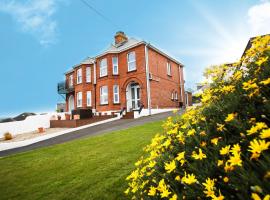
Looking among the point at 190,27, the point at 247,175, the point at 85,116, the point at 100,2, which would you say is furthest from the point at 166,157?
the point at 85,116

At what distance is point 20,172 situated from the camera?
18.1 feet

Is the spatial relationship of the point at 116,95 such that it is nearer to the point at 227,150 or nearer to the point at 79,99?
the point at 79,99

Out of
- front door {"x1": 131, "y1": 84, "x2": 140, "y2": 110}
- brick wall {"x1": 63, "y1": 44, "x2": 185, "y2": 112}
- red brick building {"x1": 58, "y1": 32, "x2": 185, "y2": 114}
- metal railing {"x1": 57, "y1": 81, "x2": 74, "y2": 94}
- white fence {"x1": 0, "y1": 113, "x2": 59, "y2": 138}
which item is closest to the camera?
white fence {"x1": 0, "y1": 113, "x2": 59, "y2": 138}

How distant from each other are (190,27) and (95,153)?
7.89 meters

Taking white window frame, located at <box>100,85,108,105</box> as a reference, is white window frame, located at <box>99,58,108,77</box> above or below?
above

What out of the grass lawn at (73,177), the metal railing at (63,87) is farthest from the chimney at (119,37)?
the grass lawn at (73,177)

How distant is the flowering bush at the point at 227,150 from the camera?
1.01m

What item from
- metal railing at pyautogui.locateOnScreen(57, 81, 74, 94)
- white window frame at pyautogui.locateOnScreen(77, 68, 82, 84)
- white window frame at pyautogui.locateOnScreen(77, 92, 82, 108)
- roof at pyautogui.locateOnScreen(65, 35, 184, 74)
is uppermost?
roof at pyautogui.locateOnScreen(65, 35, 184, 74)

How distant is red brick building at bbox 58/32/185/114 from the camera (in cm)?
1866

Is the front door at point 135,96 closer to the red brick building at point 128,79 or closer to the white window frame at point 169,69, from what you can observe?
the red brick building at point 128,79

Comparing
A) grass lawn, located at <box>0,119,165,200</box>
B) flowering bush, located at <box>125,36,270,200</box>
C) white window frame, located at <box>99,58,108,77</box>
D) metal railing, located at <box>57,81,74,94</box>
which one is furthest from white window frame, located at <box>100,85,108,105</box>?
flowering bush, located at <box>125,36,270,200</box>

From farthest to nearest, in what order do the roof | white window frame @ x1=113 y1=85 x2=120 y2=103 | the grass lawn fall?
1. white window frame @ x1=113 y1=85 x2=120 y2=103
2. the roof
3. the grass lawn

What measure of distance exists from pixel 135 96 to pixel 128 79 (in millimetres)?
1890

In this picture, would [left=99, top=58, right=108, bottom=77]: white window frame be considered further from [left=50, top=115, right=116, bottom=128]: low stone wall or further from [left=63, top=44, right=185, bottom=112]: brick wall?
[left=50, top=115, right=116, bottom=128]: low stone wall
